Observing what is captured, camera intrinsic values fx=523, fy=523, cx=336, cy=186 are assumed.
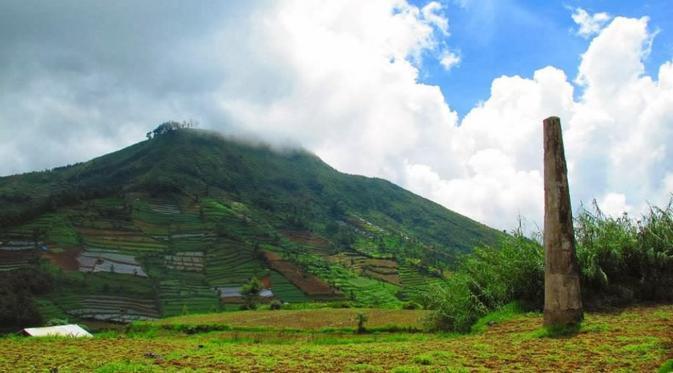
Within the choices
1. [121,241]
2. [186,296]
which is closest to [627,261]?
[186,296]

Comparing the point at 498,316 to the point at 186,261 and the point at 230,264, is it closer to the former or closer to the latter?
the point at 186,261

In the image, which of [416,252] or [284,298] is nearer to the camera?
[284,298]

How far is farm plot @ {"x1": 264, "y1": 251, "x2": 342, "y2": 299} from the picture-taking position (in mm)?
82125

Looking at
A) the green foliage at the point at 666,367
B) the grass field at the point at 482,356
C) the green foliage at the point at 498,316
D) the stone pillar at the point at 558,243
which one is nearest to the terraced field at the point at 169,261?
the green foliage at the point at 498,316

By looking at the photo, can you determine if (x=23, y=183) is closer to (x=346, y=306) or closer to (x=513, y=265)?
(x=346, y=306)

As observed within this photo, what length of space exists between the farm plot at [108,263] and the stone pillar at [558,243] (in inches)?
3028

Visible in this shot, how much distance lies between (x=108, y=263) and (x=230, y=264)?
20.8 meters

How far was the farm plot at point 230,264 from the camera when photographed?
86.6 meters

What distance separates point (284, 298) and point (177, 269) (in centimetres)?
1965

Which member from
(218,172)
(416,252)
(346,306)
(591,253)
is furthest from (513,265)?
(218,172)

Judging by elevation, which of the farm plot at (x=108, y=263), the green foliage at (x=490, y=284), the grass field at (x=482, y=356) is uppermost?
the farm plot at (x=108, y=263)

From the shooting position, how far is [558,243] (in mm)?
12570

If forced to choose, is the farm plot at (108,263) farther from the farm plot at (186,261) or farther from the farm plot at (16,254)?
the farm plot at (16,254)

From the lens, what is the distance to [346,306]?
3919cm
